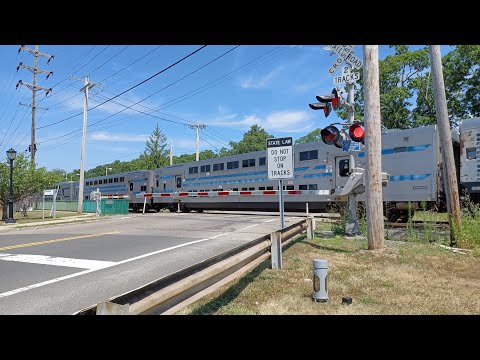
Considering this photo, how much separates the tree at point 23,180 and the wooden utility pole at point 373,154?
24.9 meters

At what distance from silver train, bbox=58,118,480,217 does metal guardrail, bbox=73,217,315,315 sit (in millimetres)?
6432

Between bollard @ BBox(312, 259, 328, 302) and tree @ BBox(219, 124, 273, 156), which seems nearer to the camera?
bollard @ BBox(312, 259, 328, 302)

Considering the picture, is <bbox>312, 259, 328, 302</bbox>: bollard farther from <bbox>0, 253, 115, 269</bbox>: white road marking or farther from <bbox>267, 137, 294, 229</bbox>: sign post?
<bbox>0, 253, 115, 269</bbox>: white road marking

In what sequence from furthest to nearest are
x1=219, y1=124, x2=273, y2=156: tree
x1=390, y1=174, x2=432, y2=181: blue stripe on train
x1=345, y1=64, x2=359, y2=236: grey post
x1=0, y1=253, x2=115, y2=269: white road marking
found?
1. x1=219, y1=124, x2=273, y2=156: tree
2. x1=390, y1=174, x2=432, y2=181: blue stripe on train
3. x1=345, y1=64, x2=359, y2=236: grey post
4. x1=0, y1=253, x2=115, y2=269: white road marking

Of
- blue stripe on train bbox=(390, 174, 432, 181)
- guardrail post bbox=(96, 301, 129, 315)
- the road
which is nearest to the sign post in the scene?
the road

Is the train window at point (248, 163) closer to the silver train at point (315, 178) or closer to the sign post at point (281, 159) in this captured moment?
the silver train at point (315, 178)

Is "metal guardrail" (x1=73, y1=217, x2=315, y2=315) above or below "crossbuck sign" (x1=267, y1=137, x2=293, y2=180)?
below

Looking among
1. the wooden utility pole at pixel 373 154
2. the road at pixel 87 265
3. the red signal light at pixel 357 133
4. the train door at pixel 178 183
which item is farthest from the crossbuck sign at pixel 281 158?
the train door at pixel 178 183

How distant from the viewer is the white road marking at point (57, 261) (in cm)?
753

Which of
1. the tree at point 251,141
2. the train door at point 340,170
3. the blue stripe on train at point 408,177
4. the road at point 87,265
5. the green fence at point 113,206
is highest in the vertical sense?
the tree at point 251,141

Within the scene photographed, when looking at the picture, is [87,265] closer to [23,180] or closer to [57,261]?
[57,261]

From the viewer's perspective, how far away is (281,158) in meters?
9.23

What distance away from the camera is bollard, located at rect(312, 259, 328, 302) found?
4.67m

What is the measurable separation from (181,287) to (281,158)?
626cm
